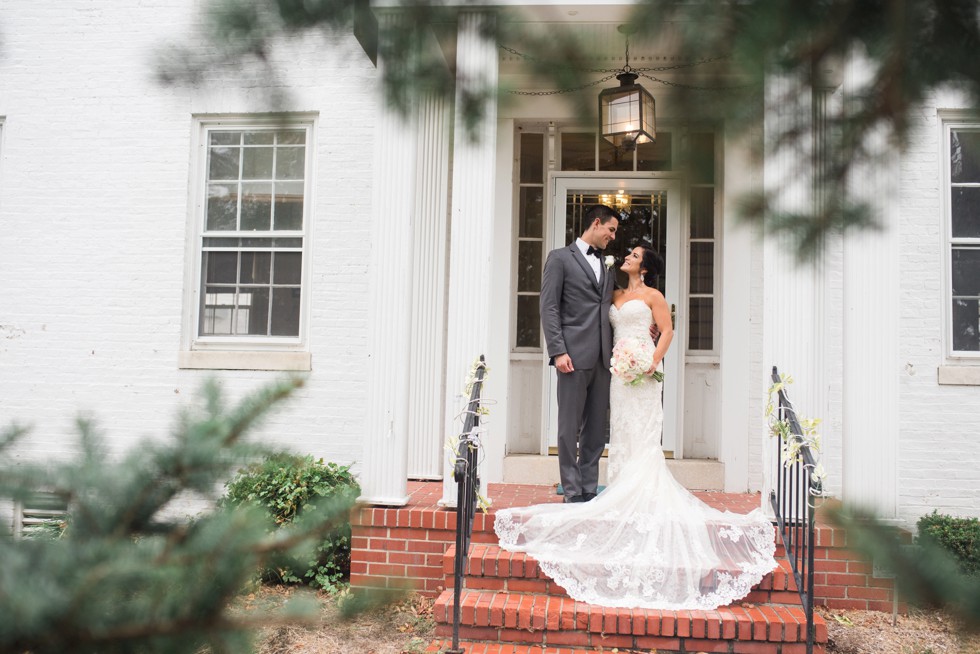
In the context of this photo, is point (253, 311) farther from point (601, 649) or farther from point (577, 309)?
point (601, 649)

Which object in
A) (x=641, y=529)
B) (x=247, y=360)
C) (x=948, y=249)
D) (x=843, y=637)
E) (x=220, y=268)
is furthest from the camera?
(x=220, y=268)

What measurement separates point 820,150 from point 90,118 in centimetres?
723

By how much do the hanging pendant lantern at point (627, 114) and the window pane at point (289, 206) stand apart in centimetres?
307

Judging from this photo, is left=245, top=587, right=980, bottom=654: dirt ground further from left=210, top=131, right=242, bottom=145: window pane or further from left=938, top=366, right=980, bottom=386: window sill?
left=210, top=131, right=242, bottom=145: window pane

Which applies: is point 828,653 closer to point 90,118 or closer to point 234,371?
point 234,371

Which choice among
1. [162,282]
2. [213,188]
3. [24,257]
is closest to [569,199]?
[213,188]

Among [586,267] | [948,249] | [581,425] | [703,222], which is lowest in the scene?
[581,425]

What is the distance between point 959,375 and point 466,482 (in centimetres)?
434

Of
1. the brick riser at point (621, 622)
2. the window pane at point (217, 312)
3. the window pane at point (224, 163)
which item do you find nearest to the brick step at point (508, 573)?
the brick riser at point (621, 622)

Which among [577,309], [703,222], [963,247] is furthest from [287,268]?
[963,247]

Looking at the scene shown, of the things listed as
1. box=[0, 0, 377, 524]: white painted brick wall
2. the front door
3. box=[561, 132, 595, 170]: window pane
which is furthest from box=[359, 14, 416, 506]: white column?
box=[561, 132, 595, 170]: window pane

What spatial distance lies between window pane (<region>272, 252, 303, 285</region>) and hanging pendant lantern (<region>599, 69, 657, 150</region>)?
3152 mm

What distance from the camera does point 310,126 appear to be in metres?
6.67

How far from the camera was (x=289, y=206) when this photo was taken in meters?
6.82
